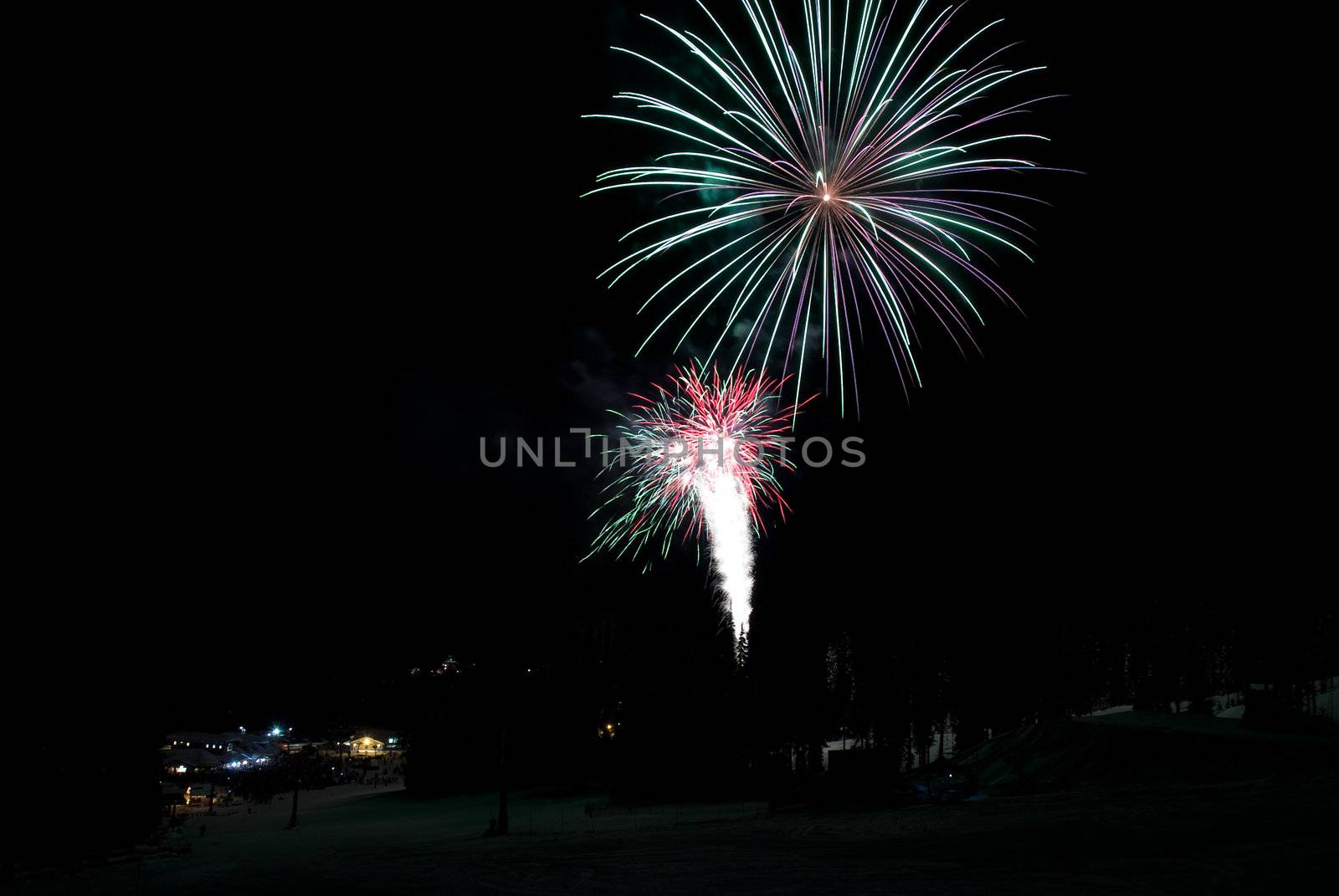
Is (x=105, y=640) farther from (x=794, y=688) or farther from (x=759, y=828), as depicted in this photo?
(x=794, y=688)

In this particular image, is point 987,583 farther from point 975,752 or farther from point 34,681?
point 34,681

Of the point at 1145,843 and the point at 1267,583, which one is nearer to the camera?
the point at 1145,843

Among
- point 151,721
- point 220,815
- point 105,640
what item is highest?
point 105,640

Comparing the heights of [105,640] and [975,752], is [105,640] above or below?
above

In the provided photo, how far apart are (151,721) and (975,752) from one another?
102 feet

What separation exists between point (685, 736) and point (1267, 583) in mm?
43462

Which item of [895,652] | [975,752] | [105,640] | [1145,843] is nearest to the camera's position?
[1145,843]

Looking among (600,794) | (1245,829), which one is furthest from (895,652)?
(1245,829)

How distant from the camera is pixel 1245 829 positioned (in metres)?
15.6

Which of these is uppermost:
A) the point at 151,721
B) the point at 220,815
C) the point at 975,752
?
the point at 151,721

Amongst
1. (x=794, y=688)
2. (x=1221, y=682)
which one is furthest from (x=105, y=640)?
(x=1221, y=682)

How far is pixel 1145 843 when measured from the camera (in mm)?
14969

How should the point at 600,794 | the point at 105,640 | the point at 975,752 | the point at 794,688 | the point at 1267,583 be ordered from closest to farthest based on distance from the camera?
the point at 105,640, the point at 975,752, the point at 600,794, the point at 794,688, the point at 1267,583

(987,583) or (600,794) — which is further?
(987,583)
